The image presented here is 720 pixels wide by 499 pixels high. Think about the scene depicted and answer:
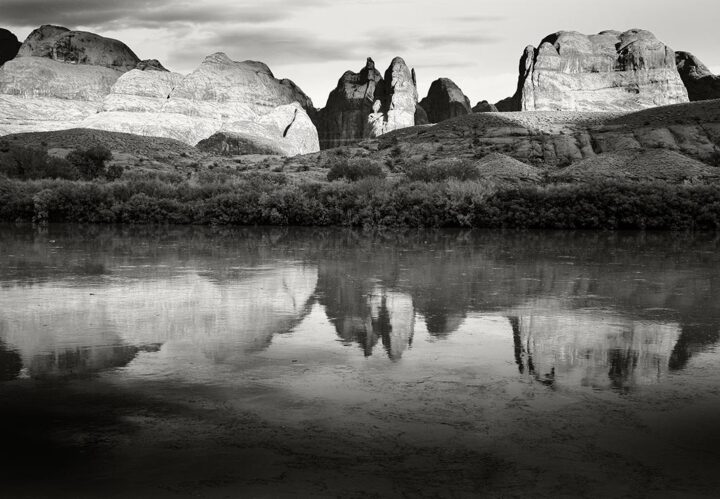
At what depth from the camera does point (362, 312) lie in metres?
9.03

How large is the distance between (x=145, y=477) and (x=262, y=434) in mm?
861

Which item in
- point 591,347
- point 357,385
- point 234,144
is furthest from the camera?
point 234,144

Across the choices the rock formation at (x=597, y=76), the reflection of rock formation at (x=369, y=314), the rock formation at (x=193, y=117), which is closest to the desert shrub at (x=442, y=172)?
the reflection of rock formation at (x=369, y=314)

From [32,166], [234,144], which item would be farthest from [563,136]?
[234,144]

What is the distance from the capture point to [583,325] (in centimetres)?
830

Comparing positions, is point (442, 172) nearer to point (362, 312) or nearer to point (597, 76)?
point (362, 312)

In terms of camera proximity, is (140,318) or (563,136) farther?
(563,136)

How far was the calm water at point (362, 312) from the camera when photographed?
6516 mm

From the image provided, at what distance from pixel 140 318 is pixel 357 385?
3.67 m

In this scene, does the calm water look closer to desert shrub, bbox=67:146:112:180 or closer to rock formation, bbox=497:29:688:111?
desert shrub, bbox=67:146:112:180

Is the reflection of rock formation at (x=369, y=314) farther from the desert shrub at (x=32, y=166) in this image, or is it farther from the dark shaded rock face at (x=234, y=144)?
the dark shaded rock face at (x=234, y=144)

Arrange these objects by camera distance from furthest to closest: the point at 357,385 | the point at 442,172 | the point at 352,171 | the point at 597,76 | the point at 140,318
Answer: the point at 597,76
the point at 352,171
the point at 442,172
the point at 140,318
the point at 357,385

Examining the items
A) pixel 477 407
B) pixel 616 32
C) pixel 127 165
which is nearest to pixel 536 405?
pixel 477 407

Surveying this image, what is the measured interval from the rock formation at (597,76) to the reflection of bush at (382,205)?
485 ft
